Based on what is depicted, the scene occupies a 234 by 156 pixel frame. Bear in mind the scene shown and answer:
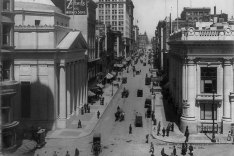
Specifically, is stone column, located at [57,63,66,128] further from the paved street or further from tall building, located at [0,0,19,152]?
tall building, located at [0,0,19,152]

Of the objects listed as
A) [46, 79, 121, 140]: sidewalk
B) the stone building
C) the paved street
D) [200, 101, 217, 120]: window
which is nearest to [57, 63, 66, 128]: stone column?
the stone building

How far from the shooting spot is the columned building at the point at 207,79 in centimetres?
4734

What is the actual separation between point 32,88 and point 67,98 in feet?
18.0

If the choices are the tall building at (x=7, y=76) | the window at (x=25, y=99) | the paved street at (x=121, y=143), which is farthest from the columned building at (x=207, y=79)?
the tall building at (x=7, y=76)

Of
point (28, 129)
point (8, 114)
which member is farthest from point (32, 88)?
point (8, 114)

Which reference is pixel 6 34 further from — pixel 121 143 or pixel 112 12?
pixel 112 12

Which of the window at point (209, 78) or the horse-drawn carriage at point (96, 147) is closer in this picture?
the horse-drawn carriage at point (96, 147)

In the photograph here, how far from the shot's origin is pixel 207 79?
48250mm

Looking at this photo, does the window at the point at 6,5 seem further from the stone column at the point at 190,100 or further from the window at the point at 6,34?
the stone column at the point at 190,100

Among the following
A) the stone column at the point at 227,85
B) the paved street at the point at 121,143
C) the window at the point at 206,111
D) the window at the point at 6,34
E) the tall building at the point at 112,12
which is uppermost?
the tall building at the point at 112,12

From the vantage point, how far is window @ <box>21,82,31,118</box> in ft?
164

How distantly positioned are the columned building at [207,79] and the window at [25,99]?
19666 millimetres

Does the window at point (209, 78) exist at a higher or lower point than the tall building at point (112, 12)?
lower

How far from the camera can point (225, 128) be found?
47.6 m
